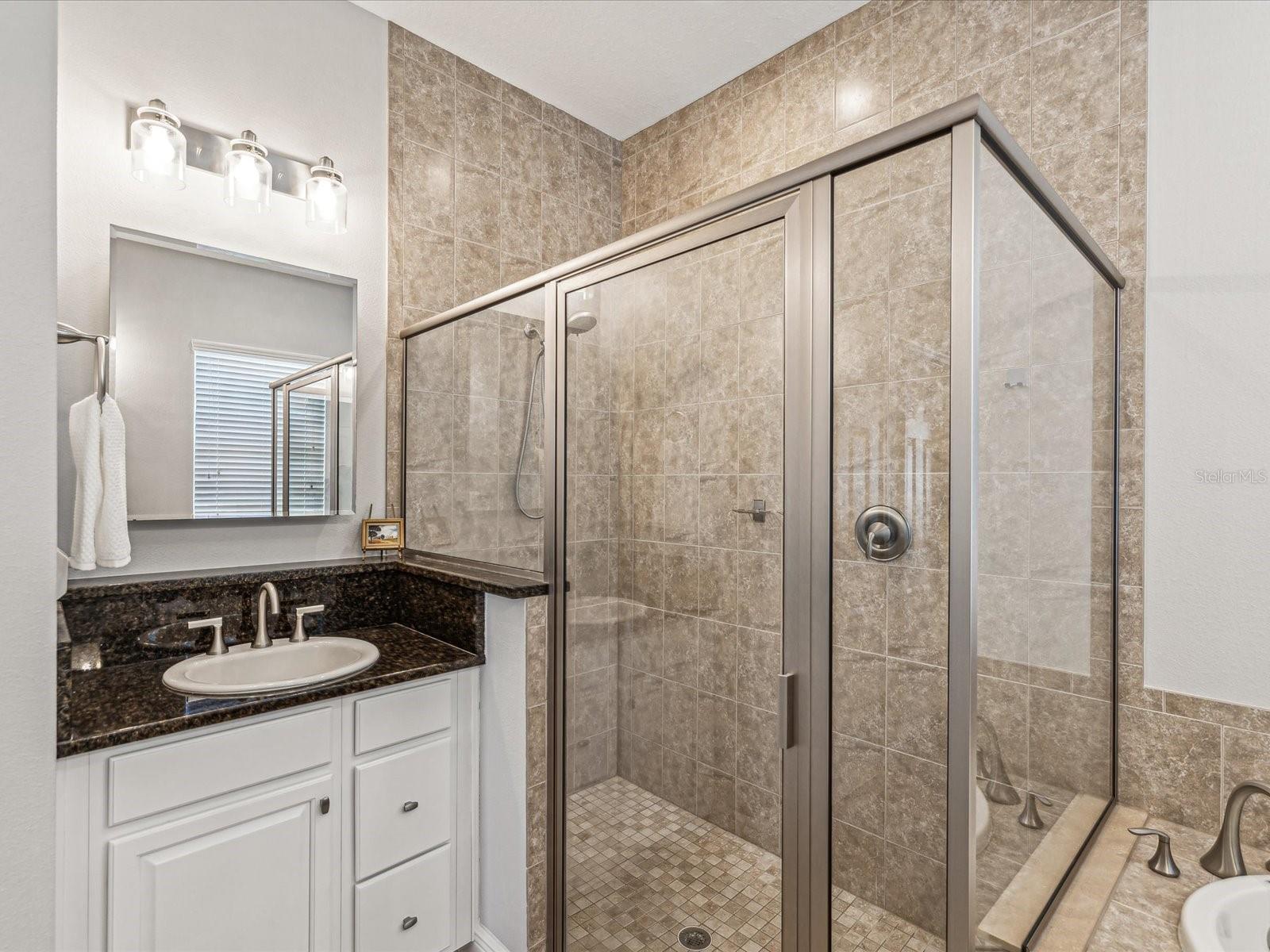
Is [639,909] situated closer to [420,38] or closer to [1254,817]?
[1254,817]

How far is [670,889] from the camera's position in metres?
1.34

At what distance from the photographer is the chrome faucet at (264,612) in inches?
68.7

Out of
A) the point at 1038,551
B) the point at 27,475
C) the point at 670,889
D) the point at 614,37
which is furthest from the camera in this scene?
the point at 614,37

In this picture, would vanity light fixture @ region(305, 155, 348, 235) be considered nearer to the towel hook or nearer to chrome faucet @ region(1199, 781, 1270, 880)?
the towel hook

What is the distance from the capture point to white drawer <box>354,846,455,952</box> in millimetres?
1535

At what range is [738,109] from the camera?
2.56 metres

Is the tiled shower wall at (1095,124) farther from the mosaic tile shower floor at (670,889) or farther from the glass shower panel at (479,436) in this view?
the glass shower panel at (479,436)

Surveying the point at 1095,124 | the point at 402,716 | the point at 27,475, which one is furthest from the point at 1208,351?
the point at 27,475

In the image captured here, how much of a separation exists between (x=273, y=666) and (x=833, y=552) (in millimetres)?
1506

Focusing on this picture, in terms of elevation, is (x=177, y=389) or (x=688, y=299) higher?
(x=688, y=299)

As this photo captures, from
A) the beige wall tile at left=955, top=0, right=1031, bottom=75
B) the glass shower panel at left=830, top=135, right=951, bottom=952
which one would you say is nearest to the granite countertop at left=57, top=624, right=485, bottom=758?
the glass shower panel at left=830, top=135, right=951, bottom=952

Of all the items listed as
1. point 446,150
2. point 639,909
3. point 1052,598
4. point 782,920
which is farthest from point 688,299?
point 446,150

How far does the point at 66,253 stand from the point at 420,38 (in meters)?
1.40

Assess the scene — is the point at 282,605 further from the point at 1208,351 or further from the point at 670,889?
the point at 1208,351
